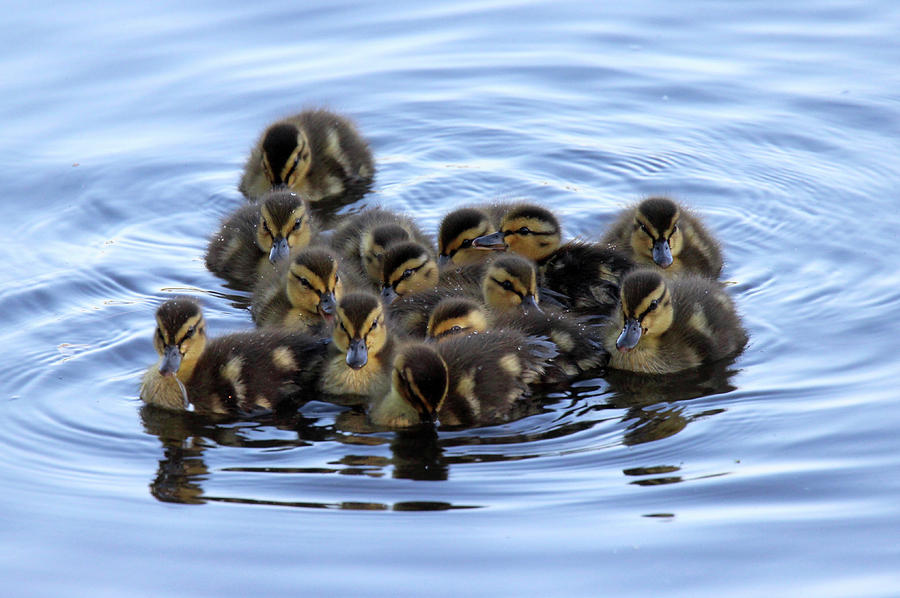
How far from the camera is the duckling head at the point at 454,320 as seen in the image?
5480 millimetres

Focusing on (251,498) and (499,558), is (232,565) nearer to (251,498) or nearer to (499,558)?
(251,498)

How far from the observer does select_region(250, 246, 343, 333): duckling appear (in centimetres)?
581

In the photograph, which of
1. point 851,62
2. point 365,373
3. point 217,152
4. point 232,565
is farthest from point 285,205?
point 851,62

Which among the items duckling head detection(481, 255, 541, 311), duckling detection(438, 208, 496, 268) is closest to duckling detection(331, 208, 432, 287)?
duckling detection(438, 208, 496, 268)

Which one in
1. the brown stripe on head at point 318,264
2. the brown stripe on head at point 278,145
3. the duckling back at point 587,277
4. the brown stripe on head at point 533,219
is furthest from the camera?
the brown stripe on head at point 278,145

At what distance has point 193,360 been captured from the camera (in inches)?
212

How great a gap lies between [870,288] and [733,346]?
97cm

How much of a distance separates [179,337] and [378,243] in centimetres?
140

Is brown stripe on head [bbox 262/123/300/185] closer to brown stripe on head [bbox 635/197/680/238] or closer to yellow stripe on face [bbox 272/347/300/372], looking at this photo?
brown stripe on head [bbox 635/197/680/238]

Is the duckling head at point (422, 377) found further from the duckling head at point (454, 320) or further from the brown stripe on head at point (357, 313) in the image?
the duckling head at point (454, 320)

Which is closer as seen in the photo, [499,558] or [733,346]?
[499,558]

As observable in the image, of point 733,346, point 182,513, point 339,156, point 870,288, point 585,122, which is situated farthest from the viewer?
point 585,122

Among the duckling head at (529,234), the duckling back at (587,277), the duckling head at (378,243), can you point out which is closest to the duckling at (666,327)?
the duckling back at (587,277)

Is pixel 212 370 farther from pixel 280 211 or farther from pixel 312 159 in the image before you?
pixel 312 159
